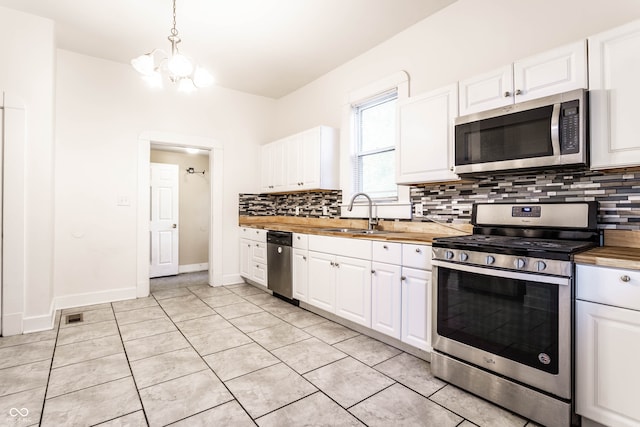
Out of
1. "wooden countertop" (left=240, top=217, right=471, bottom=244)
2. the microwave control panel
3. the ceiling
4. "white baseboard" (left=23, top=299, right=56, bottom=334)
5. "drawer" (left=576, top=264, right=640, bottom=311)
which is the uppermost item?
the ceiling

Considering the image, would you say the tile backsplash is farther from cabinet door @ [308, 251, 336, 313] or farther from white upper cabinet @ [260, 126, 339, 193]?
white upper cabinet @ [260, 126, 339, 193]

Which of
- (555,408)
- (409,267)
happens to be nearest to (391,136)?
(409,267)

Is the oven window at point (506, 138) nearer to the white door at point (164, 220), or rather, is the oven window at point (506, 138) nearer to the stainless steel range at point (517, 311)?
the stainless steel range at point (517, 311)

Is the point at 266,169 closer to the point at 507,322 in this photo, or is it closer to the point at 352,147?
the point at 352,147

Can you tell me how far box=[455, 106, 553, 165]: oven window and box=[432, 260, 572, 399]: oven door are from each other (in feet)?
2.59

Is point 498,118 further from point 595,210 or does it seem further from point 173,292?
point 173,292

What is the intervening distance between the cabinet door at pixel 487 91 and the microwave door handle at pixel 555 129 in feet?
1.00

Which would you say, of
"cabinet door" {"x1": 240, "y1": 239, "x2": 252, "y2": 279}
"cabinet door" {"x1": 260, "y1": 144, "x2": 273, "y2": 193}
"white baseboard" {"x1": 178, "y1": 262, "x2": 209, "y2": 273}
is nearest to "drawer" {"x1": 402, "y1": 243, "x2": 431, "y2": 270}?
"cabinet door" {"x1": 240, "y1": 239, "x2": 252, "y2": 279}

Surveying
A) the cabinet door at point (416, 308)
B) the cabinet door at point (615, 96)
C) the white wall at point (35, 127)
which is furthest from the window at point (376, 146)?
the white wall at point (35, 127)

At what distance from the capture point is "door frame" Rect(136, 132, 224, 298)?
4.07 m

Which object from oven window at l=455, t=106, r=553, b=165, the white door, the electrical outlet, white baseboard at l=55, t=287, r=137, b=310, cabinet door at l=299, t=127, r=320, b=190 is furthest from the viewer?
the white door

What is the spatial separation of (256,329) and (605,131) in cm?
284

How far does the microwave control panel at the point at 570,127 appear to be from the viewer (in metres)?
1.81

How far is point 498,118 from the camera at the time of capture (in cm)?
216
